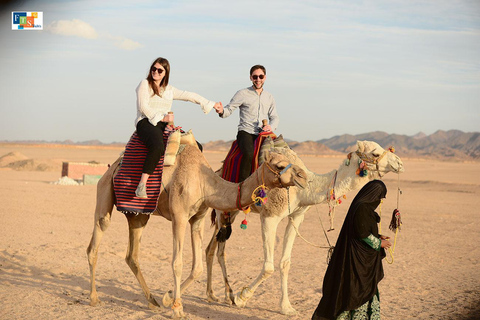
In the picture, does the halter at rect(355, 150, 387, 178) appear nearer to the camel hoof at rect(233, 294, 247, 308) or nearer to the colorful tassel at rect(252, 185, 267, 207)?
the colorful tassel at rect(252, 185, 267, 207)

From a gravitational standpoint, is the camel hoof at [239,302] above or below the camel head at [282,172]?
below

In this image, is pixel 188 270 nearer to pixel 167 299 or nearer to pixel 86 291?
pixel 86 291

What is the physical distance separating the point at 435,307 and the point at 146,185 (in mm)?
4647

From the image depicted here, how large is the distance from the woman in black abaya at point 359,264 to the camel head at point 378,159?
3.21ft

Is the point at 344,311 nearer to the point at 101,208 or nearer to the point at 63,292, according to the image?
the point at 101,208

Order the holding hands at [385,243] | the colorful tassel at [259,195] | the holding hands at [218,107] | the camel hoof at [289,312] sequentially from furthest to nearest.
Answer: the holding hands at [218,107] < the camel hoof at [289,312] < the colorful tassel at [259,195] < the holding hands at [385,243]

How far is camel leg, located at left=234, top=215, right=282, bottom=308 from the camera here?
8.04 metres

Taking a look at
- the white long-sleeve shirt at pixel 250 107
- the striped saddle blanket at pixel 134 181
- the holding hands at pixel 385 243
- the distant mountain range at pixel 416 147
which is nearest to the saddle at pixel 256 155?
the white long-sleeve shirt at pixel 250 107

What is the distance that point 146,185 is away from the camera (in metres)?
7.87

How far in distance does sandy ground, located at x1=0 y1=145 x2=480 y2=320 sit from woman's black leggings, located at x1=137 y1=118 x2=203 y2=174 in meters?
2.09

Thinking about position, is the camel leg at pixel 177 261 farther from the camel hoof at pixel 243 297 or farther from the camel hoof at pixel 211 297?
the camel hoof at pixel 211 297

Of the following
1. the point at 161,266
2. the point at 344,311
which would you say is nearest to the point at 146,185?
the point at 344,311

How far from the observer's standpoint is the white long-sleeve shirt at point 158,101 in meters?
7.99

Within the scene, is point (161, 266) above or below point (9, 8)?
below
